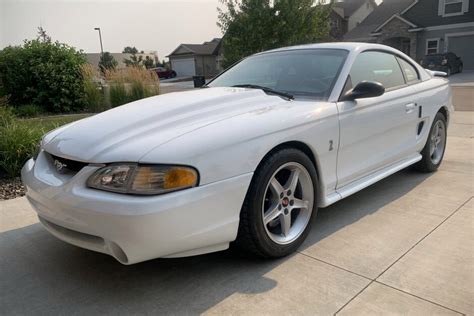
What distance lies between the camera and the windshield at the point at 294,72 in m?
3.33

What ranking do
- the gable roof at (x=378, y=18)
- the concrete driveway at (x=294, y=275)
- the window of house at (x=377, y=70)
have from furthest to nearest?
1. the gable roof at (x=378, y=18)
2. the window of house at (x=377, y=70)
3. the concrete driveway at (x=294, y=275)

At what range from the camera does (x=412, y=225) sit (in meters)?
3.25

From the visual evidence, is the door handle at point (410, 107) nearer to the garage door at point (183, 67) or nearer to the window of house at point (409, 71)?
the window of house at point (409, 71)

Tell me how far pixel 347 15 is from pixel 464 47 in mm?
17532

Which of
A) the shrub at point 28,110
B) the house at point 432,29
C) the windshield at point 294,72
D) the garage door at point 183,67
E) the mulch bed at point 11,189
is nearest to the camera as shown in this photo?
the windshield at point 294,72

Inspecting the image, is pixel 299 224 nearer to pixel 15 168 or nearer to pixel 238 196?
pixel 238 196

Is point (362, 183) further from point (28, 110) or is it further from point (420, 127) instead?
point (28, 110)

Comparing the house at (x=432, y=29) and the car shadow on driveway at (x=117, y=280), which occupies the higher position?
the house at (x=432, y=29)

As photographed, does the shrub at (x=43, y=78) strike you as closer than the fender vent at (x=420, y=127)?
No

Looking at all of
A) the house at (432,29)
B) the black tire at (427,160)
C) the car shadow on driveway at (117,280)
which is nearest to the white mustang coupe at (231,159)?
the car shadow on driveway at (117,280)

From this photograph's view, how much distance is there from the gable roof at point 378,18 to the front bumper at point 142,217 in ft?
A: 111

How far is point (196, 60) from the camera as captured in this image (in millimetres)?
51344

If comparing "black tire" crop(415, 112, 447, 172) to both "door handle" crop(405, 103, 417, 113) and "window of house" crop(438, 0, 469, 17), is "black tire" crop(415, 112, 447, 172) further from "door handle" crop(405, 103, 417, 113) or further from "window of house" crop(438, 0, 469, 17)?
"window of house" crop(438, 0, 469, 17)

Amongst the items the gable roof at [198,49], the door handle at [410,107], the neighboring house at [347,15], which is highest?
the neighboring house at [347,15]
